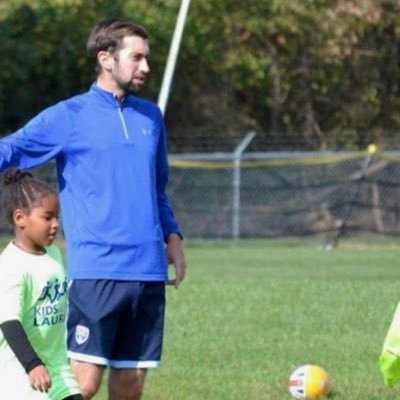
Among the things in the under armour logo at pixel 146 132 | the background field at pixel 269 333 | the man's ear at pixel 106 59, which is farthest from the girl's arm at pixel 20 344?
the background field at pixel 269 333

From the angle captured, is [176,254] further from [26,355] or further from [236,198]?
[236,198]

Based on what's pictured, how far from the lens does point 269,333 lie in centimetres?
1167

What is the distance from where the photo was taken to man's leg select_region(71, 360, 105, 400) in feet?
21.3

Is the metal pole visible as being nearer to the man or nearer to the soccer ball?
the soccer ball

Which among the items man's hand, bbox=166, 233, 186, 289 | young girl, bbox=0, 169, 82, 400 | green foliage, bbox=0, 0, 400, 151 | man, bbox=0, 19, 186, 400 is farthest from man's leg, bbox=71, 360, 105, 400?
green foliage, bbox=0, 0, 400, 151

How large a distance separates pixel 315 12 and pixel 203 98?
332cm

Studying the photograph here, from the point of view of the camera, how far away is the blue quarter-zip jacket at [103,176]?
21.2 feet

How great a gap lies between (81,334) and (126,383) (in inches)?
11.8

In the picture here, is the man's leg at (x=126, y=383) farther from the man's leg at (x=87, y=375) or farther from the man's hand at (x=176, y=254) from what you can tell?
the man's hand at (x=176, y=254)

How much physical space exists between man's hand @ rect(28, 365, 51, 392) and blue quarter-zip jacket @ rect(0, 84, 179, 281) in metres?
1.15

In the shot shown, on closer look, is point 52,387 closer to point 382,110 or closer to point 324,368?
point 324,368

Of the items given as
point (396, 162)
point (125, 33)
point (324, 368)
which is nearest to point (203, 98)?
point (396, 162)

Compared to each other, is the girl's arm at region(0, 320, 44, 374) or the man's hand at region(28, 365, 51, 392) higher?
the girl's arm at region(0, 320, 44, 374)

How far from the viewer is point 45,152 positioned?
256 inches
